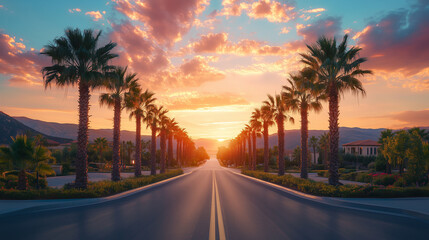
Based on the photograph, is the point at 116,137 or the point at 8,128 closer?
the point at 116,137

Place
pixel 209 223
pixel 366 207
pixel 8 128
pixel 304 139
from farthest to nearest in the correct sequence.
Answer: pixel 8 128 < pixel 304 139 < pixel 366 207 < pixel 209 223

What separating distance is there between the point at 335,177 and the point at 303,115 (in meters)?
10.6

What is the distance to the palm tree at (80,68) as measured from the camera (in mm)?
18250

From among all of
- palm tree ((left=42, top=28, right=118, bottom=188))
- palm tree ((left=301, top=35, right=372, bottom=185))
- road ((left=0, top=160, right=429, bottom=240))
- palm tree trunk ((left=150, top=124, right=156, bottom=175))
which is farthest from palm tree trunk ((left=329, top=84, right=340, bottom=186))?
palm tree trunk ((left=150, top=124, right=156, bottom=175))

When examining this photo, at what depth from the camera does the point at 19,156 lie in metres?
17.2

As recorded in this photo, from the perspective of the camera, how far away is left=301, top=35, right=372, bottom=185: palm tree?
→ 66.8 ft

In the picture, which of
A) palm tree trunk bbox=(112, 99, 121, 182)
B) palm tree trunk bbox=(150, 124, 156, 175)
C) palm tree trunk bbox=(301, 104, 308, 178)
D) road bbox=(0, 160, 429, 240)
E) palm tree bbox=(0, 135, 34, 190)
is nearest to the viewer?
road bbox=(0, 160, 429, 240)

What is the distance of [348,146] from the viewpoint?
10306 centimetres

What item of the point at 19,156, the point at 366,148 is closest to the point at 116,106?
the point at 19,156

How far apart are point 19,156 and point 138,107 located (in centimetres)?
1673

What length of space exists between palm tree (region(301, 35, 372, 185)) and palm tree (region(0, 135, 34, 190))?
20.7 meters

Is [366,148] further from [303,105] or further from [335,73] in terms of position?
[335,73]

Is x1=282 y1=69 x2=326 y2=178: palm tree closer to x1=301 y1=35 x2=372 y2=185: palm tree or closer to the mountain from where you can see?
x1=301 y1=35 x2=372 y2=185: palm tree

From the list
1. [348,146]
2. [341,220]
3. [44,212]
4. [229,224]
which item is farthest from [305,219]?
[348,146]
